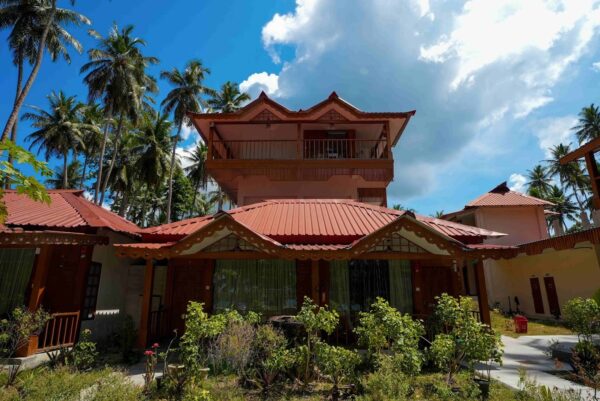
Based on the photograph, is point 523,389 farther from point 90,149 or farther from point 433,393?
point 90,149

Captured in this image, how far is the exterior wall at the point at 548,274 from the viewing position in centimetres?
1596

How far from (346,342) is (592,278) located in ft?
45.3

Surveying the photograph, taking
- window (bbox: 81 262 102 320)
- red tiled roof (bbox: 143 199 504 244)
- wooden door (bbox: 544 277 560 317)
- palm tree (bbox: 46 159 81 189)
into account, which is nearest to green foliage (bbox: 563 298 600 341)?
red tiled roof (bbox: 143 199 504 244)

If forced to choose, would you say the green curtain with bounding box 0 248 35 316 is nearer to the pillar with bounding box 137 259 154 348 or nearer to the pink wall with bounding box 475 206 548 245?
the pillar with bounding box 137 259 154 348

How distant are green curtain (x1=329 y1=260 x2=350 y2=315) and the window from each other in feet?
24.5

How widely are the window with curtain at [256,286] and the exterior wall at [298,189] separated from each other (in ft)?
22.2

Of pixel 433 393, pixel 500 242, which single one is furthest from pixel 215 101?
pixel 433 393

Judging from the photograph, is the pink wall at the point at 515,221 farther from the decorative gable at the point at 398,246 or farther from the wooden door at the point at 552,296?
the decorative gable at the point at 398,246

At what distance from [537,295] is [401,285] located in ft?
44.9

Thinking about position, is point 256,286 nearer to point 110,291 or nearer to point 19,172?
point 110,291

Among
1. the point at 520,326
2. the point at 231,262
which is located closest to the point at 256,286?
the point at 231,262

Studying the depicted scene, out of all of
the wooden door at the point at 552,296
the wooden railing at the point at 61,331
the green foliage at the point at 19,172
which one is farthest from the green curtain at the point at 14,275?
the wooden door at the point at 552,296

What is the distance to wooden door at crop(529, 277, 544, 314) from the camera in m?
18.6

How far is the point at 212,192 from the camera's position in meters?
47.7
